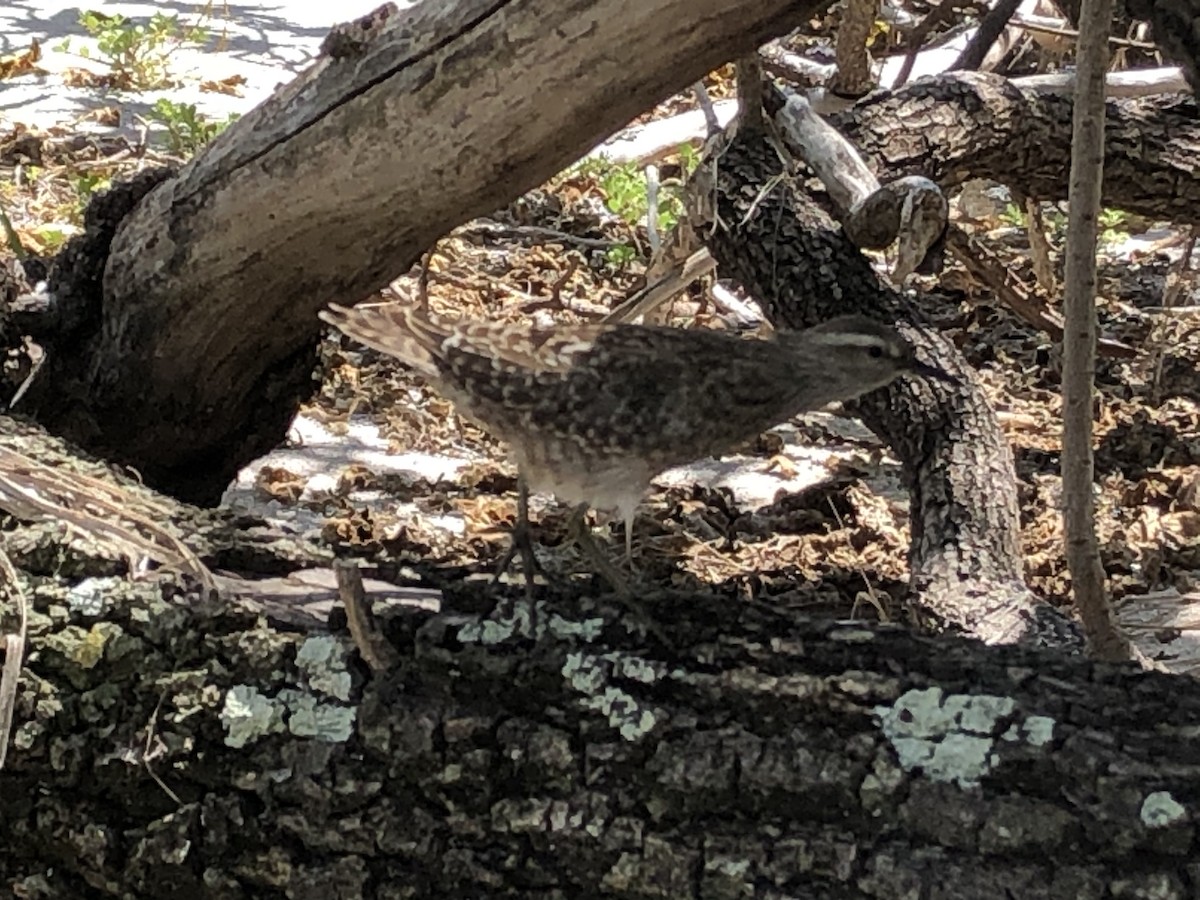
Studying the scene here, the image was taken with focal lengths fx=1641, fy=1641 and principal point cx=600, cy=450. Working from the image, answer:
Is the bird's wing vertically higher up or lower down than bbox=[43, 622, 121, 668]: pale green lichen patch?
higher up

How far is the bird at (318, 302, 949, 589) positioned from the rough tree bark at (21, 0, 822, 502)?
0.85ft

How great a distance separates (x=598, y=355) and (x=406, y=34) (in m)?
0.71

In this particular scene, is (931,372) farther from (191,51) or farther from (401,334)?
(191,51)

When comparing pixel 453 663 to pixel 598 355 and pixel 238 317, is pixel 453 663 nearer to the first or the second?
pixel 598 355

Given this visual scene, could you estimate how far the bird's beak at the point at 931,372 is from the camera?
11.0 feet

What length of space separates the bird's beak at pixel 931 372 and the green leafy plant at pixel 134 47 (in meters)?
4.85

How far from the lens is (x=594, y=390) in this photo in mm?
2832

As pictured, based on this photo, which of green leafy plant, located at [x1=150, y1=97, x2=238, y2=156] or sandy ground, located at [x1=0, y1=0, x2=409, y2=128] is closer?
green leafy plant, located at [x1=150, y1=97, x2=238, y2=156]

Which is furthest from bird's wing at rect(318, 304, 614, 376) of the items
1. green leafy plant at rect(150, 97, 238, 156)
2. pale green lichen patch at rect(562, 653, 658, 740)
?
green leafy plant at rect(150, 97, 238, 156)

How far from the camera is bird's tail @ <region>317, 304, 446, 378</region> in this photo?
2941 millimetres

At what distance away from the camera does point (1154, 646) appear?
3.77 metres

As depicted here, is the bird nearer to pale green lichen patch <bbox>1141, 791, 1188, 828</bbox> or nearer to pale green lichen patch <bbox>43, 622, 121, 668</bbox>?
pale green lichen patch <bbox>43, 622, 121, 668</bbox>

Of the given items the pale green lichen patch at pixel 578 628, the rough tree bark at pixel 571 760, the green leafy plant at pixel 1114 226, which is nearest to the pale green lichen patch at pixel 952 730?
the rough tree bark at pixel 571 760

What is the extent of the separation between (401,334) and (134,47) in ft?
16.7
